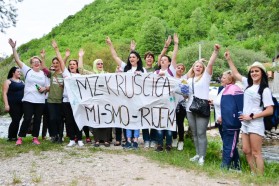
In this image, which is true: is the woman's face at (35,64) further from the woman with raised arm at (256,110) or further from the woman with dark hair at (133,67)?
the woman with raised arm at (256,110)

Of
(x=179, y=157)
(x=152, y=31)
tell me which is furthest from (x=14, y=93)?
(x=152, y=31)

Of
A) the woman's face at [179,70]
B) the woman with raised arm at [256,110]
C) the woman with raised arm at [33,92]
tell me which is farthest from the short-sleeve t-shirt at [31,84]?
the woman with raised arm at [256,110]

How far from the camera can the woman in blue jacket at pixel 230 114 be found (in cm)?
630

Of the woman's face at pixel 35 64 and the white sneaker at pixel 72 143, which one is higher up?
the woman's face at pixel 35 64

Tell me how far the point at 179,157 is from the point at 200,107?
1.13 meters

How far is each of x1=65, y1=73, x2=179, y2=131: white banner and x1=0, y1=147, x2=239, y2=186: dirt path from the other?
1.06m

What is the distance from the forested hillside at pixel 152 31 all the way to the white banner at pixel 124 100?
109ft

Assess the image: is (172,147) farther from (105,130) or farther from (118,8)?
(118,8)

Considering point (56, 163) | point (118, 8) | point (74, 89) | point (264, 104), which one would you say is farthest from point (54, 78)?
point (118, 8)

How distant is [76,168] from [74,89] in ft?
8.17

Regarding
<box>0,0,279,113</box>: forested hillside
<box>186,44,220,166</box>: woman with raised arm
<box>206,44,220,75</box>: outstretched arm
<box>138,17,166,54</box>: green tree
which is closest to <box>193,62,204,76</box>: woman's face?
<box>186,44,220,166</box>: woman with raised arm

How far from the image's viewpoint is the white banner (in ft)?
25.8

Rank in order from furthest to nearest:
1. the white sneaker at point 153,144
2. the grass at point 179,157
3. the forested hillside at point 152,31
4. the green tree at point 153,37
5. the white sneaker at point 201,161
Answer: the green tree at point 153,37
the forested hillside at point 152,31
the white sneaker at point 153,144
the white sneaker at point 201,161
the grass at point 179,157

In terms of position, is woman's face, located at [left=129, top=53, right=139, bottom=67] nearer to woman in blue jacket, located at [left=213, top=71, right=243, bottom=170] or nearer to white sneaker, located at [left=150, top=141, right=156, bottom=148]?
white sneaker, located at [left=150, top=141, right=156, bottom=148]
